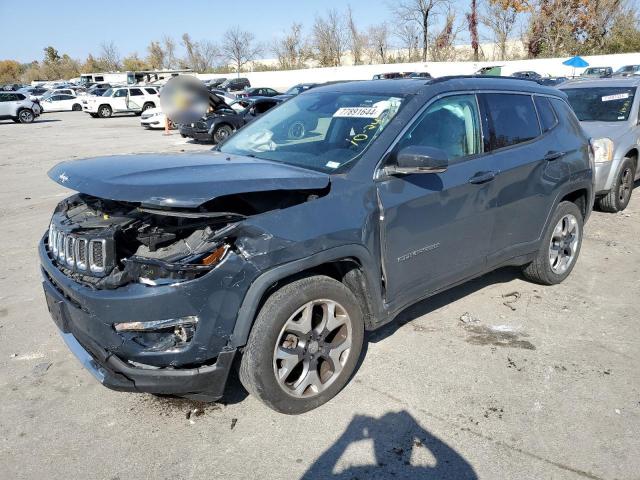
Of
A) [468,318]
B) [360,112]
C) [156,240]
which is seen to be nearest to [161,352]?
[156,240]

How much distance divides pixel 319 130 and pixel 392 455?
221 centimetres

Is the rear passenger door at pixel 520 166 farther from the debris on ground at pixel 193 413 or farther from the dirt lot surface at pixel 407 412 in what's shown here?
the debris on ground at pixel 193 413

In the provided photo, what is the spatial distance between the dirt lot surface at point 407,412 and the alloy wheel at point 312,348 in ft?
0.67

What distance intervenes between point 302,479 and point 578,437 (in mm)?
1548

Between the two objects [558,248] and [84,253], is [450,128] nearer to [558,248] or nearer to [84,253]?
[558,248]

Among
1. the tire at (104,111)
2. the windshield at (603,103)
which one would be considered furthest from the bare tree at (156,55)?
the windshield at (603,103)

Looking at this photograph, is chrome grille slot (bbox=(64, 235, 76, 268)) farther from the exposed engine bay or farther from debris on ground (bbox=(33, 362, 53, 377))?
debris on ground (bbox=(33, 362, 53, 377))

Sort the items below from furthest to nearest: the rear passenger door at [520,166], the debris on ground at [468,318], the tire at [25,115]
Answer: the tire at [25,115] → the debris on ground at [468,318] → the rear passenger door at [520,166]

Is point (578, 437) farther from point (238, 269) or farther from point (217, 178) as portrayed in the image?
→ point (217, 178)

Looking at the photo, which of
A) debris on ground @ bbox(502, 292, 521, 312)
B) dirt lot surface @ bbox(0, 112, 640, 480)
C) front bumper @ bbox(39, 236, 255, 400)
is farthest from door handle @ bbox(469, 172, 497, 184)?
front bumper @ bbox(39, 236, 255, 400)

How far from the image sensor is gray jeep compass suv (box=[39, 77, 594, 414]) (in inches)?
102

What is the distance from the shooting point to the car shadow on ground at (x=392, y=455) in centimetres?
263

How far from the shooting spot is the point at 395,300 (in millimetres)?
3400

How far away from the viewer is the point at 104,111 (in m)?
31.8
